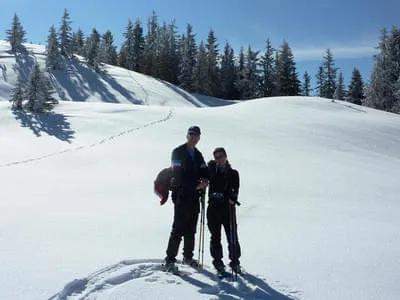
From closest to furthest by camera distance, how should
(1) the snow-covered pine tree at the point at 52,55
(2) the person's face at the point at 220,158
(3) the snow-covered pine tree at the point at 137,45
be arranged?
(2) the person's face at the point at 220,158 → (1) the snow-covered pine tree at the point at 52,55 → (3) the snow-covered pine tree at the point at 137,45

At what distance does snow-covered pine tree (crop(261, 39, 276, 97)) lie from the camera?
7531cm

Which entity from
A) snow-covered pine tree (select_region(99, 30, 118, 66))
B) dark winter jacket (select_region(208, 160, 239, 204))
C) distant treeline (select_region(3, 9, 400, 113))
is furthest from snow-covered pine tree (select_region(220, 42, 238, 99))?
dark winter jacket (select_region(208, 160, 239, 204))

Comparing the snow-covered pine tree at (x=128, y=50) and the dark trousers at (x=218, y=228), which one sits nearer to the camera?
the dark trousers at (x=218, y=228)

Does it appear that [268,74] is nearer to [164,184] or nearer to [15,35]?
[15,35]

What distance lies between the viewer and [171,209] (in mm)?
10227

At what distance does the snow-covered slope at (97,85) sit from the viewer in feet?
173

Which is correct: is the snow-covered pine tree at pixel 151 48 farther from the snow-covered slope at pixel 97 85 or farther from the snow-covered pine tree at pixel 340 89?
the snow-covered pine tree at pixel 340 89

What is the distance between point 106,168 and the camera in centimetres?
1457

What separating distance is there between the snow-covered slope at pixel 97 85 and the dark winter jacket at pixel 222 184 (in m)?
46.3

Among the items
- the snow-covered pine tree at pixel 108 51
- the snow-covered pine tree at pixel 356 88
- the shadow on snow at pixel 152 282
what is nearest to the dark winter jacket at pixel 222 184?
the shadow on snow at pixel 152 282

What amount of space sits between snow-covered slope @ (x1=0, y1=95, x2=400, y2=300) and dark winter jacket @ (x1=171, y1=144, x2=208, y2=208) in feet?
3.46

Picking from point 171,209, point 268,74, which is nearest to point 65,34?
point 268,74

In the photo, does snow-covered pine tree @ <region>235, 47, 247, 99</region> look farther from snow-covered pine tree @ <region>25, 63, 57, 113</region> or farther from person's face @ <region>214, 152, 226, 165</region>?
person's face @ <region>214, 152, 226, 165</region>

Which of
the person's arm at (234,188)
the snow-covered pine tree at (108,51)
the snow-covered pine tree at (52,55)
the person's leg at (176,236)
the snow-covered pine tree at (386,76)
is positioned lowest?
the person's leg at (176,236)
